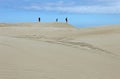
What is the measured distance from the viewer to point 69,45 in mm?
7898

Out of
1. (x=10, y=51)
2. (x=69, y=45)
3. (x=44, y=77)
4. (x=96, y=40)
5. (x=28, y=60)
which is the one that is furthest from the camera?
(x=96, y=40)

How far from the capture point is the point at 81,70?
18.2ft

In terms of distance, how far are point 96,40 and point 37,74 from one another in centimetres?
408

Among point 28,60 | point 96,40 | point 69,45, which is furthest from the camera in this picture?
point 96,40

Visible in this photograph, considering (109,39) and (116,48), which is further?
(109,39)

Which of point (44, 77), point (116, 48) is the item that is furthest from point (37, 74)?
point (116, 48)

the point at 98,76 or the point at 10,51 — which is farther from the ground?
the point at 10,51

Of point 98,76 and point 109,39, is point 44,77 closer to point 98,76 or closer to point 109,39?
point 98,76

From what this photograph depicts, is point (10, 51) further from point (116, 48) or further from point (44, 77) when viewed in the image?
point (116, 48)

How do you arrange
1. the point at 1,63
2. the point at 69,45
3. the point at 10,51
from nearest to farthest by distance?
the point at 1,63
the point at 10,51
the point at 69,45

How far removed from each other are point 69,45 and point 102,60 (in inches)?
61.8

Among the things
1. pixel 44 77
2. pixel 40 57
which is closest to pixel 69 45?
pixel 40 57

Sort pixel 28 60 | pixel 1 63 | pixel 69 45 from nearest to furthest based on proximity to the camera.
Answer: pixel 1 63, pixel 28 60, pixel 69 45

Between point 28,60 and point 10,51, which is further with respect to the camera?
point 10,51
